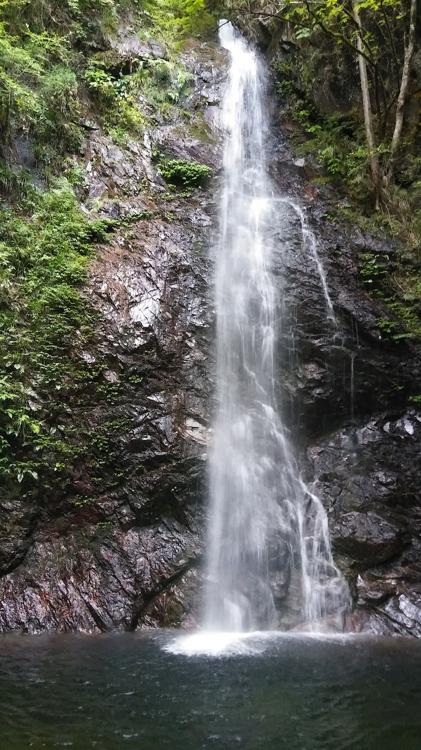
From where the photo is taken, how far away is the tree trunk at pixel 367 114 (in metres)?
11.7

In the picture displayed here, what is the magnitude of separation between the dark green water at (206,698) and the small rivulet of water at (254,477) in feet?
4.15

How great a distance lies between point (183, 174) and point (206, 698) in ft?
33.5

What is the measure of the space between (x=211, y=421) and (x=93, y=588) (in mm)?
3083

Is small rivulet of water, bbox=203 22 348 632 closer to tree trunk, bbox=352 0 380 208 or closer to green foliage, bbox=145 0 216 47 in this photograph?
tree trunk, bbox=352 0 380 208

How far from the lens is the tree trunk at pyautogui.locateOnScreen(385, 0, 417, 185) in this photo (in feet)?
37.3

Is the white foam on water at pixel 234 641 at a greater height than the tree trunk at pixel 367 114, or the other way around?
the tree trunk at pixel 367 114

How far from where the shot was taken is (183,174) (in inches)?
478

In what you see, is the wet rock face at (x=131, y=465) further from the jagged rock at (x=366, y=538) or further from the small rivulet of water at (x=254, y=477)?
the jagged rock at (x=366, y=538)

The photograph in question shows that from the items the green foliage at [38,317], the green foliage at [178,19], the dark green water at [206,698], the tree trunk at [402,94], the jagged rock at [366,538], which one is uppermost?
the green foliage at [178,19]

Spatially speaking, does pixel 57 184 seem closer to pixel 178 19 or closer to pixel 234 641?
pixel 178 19

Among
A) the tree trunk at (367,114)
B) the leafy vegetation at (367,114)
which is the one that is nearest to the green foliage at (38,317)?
the leafy vegetation at (367,114)

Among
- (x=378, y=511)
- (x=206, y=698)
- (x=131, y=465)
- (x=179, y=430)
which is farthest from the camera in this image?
(x=179, y=430)

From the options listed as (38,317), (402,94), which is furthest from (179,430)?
(402,94)

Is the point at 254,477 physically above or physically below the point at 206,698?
above
